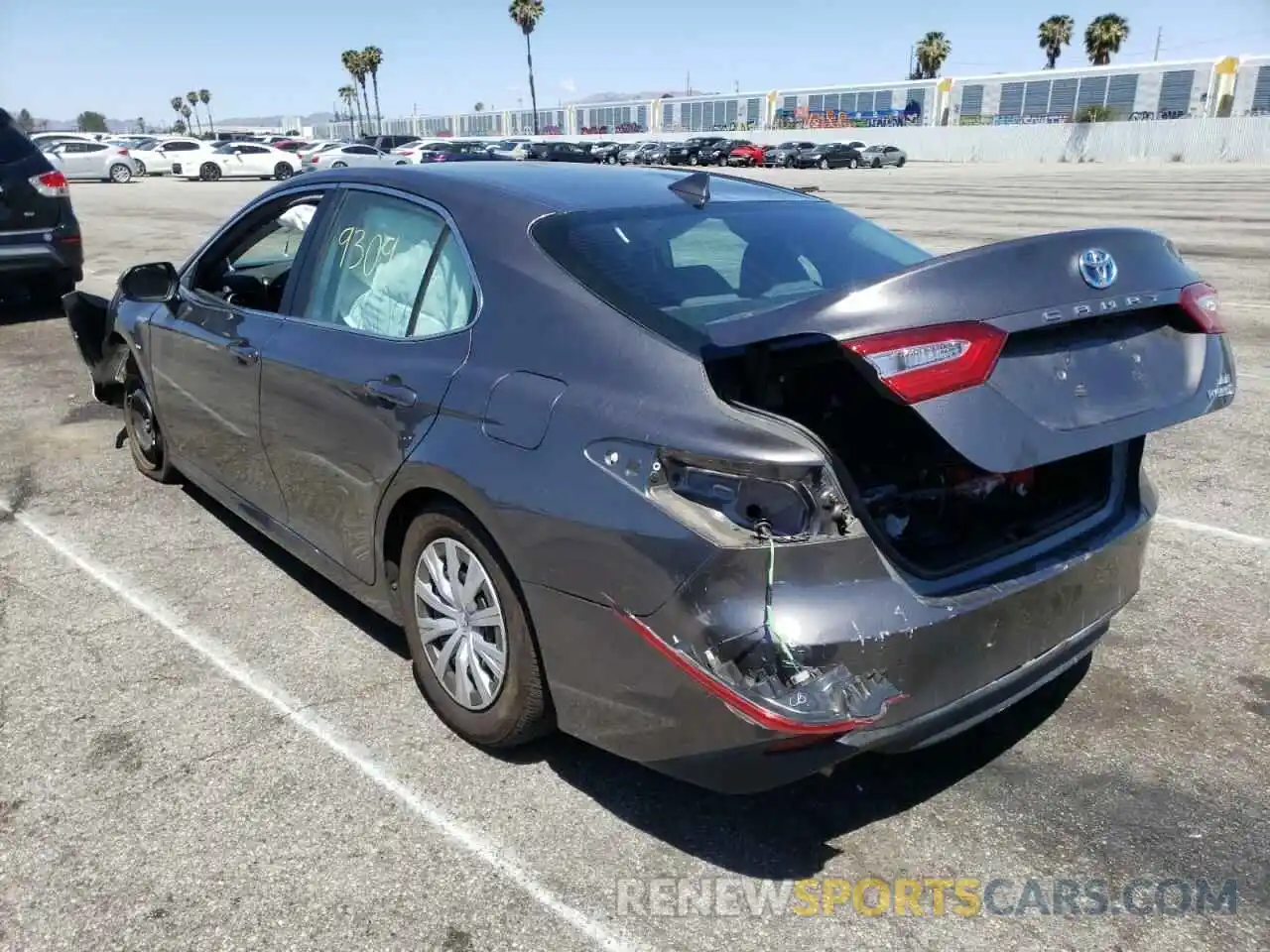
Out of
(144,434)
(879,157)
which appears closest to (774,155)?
(879,157)

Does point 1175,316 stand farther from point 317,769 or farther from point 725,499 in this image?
point 317,769

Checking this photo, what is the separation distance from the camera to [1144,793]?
286cm

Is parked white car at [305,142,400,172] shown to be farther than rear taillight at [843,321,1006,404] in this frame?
Yes

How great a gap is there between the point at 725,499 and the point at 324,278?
1.98 m

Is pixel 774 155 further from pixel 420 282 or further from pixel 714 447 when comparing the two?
pixel 714 447

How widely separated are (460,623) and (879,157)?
181ft

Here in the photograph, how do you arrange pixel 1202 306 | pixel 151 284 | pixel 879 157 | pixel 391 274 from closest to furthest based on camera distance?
pixel 1202 306
pixel 391 274
pixel 151 284
pixel 879 157

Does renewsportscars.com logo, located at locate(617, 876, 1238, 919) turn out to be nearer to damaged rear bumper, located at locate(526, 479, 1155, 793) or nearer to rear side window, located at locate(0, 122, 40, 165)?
damaged rear bumper, located at locate(526, 479, 1155, 793)

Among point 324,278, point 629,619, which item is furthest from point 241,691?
point 629,619

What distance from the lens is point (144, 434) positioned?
5.42 metres

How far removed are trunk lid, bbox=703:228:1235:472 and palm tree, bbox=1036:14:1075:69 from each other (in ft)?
289

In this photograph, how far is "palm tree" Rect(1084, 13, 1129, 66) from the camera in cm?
7294

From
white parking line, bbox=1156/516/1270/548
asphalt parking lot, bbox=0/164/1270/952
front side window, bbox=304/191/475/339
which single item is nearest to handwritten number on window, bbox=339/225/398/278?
front side window, bbox=304/191/475/339

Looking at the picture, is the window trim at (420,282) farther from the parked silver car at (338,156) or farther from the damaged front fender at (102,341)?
the parked silver car at (338,156)
